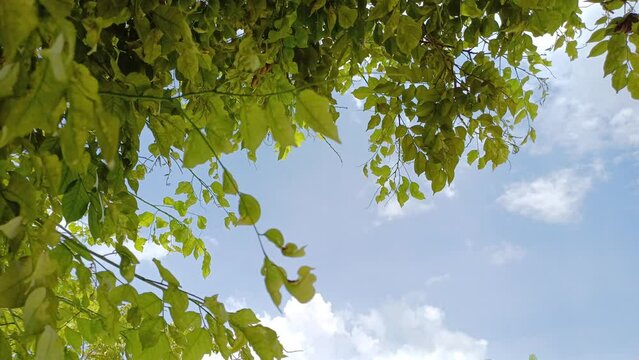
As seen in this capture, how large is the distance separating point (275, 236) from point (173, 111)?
2.66ft

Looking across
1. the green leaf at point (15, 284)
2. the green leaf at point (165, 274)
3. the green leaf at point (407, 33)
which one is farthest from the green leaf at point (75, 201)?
the green leaf at point (407, 33)

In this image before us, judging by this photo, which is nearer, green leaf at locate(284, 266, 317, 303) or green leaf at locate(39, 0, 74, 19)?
green leaf at locate(39, 0, 74, 19)

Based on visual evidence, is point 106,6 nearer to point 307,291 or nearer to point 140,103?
point 140,103

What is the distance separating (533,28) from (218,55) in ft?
2.87

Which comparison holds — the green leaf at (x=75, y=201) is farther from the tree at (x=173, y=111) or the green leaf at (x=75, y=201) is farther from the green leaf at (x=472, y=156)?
the green leaf at (x=472, y=156)

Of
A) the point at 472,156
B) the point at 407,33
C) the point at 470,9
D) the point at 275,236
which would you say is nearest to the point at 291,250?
the point at 275,236

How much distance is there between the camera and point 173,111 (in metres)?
1.34

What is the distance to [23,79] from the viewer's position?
47 centimetres

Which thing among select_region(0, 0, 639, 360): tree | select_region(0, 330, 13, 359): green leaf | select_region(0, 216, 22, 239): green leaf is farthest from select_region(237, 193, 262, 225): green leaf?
select_region(0, 330, 13, 359): green leaf

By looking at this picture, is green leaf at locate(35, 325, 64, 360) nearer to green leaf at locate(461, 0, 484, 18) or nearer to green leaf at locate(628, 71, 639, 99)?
green leaf at locate(461, 0, 484, 18)

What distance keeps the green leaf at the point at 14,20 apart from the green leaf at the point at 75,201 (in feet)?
1.93

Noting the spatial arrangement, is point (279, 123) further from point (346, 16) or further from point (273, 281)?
point (346, 16)

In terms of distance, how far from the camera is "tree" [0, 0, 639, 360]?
1.57 feet

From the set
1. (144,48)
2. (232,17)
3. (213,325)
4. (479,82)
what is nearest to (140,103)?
(144,48)
